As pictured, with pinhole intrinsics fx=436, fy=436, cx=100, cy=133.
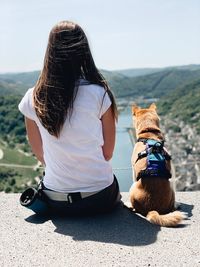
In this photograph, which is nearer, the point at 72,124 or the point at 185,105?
the point at 72,124

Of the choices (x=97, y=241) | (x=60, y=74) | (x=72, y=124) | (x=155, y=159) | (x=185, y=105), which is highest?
(x=60, y=74)

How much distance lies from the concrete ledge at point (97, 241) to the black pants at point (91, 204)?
67 millimetres

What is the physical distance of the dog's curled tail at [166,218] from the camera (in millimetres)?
3355

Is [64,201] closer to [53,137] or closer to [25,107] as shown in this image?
[53,137]

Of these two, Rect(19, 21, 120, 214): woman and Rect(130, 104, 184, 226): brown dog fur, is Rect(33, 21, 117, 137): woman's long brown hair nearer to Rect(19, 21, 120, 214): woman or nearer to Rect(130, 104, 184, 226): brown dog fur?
Rect(19, 21, 120, 214): woman

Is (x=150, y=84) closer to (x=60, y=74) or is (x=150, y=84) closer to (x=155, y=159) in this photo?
(x=155, y=159)

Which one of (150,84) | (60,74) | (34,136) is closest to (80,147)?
(34,136)

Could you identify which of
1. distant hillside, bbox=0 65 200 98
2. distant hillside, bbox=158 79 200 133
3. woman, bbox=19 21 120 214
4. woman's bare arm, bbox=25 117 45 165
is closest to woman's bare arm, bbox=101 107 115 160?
woman, bbox=19 21 120 214

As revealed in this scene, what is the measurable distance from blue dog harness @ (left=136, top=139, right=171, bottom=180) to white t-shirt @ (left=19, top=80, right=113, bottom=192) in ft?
1.05

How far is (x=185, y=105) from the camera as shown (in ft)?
279

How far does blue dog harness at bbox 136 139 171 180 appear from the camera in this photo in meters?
3.50

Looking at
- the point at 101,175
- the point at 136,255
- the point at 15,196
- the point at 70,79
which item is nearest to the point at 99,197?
the point at 101,175

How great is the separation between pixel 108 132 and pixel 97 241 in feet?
2.73

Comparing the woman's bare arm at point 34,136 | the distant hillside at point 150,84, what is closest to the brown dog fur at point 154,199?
the woman's bare arm at point 34,136
